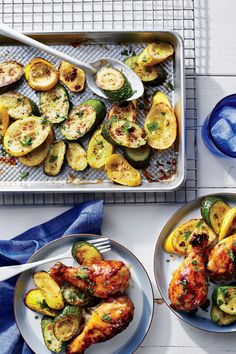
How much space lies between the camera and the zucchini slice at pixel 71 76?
2.47 metres

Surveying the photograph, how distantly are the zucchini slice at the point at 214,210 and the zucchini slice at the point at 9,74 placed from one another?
0.81m


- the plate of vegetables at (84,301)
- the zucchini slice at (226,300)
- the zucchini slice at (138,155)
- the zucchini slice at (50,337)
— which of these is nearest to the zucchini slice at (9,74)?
the zucchini slice at (138,155)

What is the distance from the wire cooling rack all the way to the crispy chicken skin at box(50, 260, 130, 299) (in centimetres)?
26

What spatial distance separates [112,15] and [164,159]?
57cm

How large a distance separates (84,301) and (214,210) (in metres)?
0.56

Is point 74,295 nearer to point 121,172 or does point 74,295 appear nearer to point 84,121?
point 121,172

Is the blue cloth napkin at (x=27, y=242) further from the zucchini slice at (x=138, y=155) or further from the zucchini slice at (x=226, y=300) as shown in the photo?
the zucchini slice at (x=226, y=300)

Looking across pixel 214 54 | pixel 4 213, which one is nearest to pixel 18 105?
Answer: pixel 4 213

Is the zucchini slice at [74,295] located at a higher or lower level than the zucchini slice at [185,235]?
lower

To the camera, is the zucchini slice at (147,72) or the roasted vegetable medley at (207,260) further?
the zucchini slice at (147,72)

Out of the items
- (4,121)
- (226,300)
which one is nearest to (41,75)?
(4,121)

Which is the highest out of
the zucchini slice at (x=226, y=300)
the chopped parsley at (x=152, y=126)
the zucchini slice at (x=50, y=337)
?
the chopped parsley at (x=152, y=126)

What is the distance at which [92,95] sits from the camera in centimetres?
250

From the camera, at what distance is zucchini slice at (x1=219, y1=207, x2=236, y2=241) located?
7.84ft
